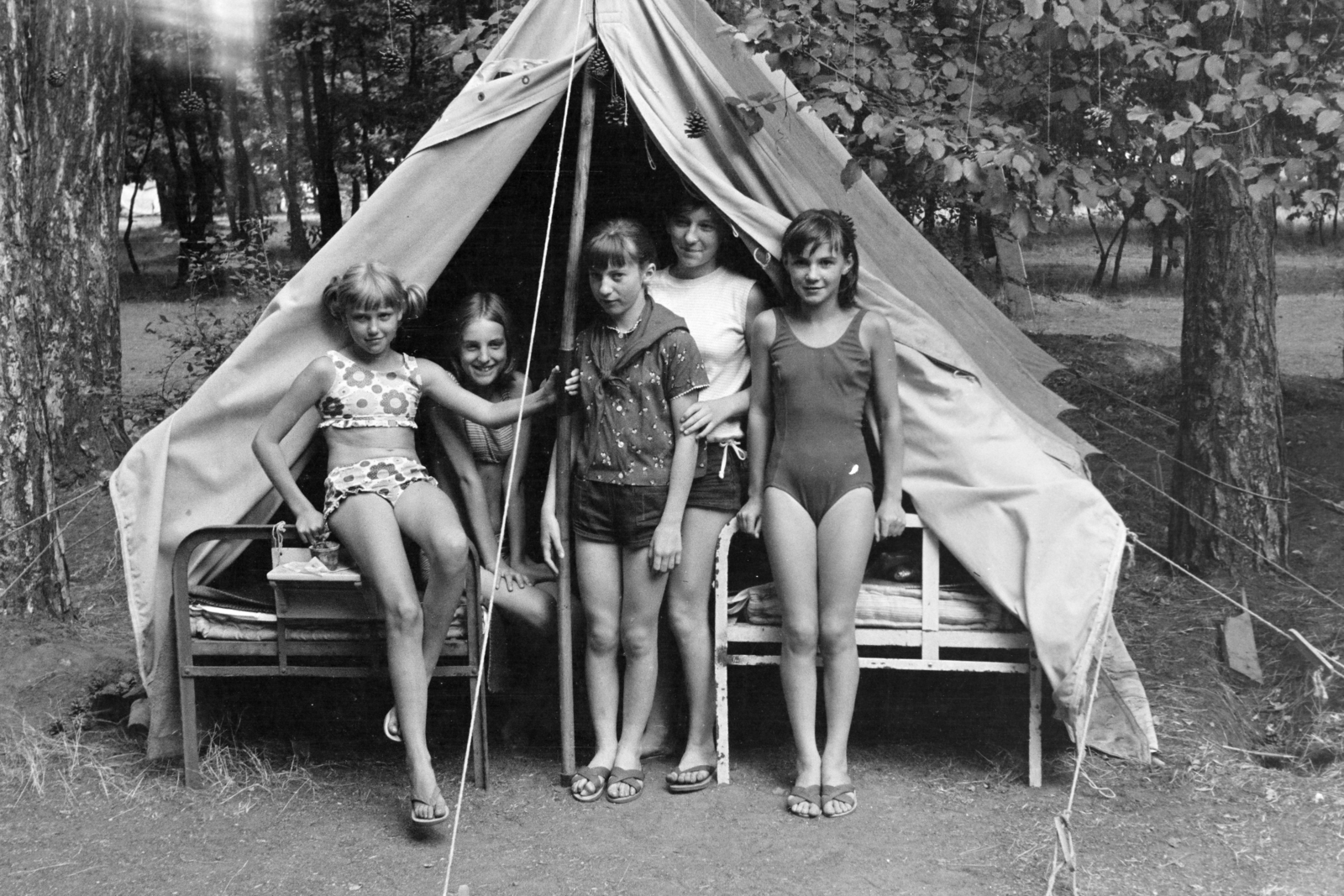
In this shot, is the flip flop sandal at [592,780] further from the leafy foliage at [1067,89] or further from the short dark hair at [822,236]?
the leafy foliage at [1067,89]

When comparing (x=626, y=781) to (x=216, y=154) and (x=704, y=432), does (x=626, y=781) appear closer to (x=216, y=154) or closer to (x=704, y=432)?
(x=704, y=432)

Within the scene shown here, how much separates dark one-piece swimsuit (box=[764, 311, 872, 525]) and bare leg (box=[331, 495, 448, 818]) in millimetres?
1050

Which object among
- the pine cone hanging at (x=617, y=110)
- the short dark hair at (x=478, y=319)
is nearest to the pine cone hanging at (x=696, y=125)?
the pine cone hanging at (x=617, y=110)

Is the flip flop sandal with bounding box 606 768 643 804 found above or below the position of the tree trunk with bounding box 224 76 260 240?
below

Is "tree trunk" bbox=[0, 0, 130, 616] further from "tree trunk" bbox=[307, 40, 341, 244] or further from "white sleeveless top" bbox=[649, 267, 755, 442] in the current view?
Result: "tree trunk" bbox=[307, 40, 341, 244]

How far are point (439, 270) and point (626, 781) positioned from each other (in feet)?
5.22

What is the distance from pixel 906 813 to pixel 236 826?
1835 mm

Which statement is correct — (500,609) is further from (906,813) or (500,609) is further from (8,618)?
(8,618)

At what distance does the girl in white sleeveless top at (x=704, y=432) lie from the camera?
3682 millimetres

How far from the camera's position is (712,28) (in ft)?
14.0

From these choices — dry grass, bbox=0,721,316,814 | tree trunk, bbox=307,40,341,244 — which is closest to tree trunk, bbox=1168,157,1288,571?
dry grass, bbox=0,721,316,814

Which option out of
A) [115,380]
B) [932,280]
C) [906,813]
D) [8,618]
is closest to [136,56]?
[115,380]

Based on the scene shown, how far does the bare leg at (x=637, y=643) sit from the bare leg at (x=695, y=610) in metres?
0.06

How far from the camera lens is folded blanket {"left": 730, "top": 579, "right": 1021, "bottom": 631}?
365cm
